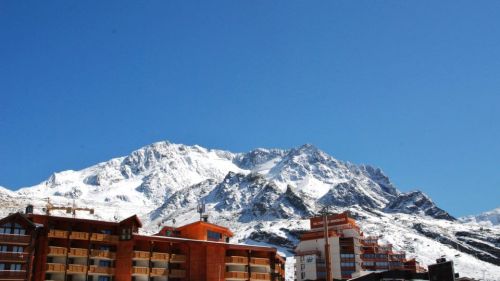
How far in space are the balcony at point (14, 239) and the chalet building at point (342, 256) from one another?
97.3 m

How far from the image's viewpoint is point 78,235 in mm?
90438

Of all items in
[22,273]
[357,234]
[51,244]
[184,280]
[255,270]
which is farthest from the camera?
[357,234]

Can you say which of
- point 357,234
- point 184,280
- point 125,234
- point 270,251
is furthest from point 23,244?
point 357,234

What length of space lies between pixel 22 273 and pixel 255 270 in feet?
133

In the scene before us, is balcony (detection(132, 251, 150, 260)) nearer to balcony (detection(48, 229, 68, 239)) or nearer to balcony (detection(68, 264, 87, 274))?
balcony (detection(68, 264, 87, 274))

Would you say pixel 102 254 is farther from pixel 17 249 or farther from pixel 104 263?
pixel 17 249

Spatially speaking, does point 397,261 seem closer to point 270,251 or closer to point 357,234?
point 357,234

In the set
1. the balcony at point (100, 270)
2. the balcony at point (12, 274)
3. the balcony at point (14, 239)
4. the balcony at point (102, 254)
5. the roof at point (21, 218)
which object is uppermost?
the roof at point (21, 218)

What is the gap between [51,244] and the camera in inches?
3506

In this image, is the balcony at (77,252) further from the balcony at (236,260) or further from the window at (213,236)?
the balcony at (236,260)

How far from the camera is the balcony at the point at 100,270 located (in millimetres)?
89750

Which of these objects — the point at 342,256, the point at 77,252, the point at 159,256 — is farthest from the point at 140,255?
the point at 342,256

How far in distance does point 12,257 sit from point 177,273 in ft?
85.9

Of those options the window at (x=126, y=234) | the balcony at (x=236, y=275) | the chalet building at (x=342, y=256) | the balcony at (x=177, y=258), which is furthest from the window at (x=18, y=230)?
the chalet building at (x=342, y=256)
